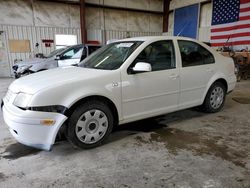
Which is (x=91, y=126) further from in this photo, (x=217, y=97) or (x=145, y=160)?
(x=217, y=97)

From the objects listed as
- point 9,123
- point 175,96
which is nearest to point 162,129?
point 175,96

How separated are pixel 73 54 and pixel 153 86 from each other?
15.6ft

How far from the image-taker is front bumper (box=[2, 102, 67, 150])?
7.14 feet

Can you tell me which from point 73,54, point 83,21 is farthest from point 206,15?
point 73,54

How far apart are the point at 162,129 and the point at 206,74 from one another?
1183mm

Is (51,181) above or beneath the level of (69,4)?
beneath

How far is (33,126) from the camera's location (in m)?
2.19

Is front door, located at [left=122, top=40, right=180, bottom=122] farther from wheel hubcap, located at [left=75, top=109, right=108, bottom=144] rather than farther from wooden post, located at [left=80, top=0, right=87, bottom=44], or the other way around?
wooden post, located at [left=80, top=0, right=87, bottom=44]

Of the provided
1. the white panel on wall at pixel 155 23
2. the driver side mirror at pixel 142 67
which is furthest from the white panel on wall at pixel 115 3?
the driver side mirror at pixel 142 67

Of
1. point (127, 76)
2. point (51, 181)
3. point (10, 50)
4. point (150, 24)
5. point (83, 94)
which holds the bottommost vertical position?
point (51, 181)

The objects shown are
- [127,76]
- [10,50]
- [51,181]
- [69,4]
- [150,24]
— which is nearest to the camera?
[51,181]

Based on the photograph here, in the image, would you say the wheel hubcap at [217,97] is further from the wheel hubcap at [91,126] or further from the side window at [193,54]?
the wheel hubcap at [91,126]

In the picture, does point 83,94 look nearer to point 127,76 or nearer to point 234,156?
point 127,76

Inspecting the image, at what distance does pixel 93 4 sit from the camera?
10930 mm
